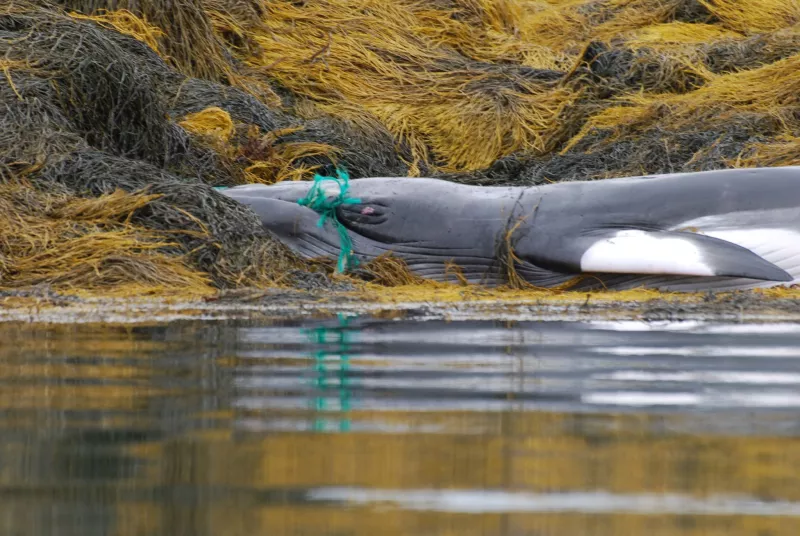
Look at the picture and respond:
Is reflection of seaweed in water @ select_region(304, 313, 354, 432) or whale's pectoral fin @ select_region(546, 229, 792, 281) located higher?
reflection of seaweed in water @ select_region(304, 313, 354, 432)

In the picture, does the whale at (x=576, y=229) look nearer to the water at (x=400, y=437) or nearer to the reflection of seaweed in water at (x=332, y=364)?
the reflection of seaweed in water at (x=332, y=364)

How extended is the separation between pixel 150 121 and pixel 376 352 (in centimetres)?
547

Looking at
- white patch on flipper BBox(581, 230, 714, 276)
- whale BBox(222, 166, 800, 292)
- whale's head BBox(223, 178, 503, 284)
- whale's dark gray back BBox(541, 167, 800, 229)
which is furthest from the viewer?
whale's head BBox(223, 178, 503, 284)

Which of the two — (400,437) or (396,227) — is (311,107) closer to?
(396,227)

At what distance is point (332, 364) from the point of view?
416 centimetres

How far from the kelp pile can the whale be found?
52 cm

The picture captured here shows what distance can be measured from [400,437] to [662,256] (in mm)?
4838

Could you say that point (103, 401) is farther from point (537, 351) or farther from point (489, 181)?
point (489, 181)

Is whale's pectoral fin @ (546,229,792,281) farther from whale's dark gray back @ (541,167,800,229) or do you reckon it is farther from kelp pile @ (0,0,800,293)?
kelp pile @ (0,0,800,293)

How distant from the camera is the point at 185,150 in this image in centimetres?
988

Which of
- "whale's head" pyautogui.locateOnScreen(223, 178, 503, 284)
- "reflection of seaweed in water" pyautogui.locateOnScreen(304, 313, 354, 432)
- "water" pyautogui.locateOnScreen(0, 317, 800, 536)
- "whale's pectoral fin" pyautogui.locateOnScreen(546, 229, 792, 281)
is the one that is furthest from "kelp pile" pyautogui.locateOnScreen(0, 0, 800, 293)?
"water" pyautogui.locateOnScreen(0, 317, 800, 536)

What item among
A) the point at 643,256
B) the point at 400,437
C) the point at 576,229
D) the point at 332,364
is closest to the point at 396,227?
the point at 576,229

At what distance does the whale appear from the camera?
24.8 feet

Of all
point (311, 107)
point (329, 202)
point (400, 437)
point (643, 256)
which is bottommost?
point (643, 256)
